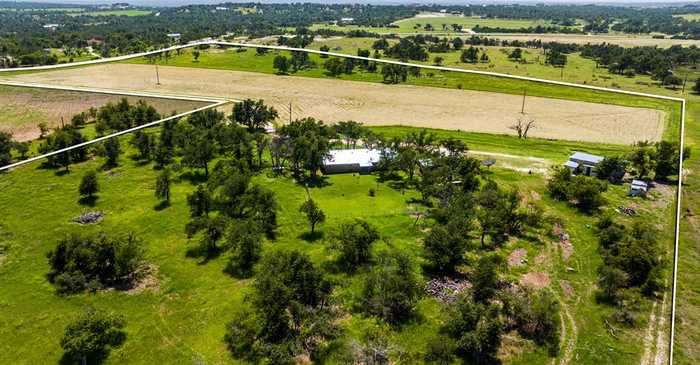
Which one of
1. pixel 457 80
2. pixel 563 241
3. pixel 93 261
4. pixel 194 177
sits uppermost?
pixel 457 80

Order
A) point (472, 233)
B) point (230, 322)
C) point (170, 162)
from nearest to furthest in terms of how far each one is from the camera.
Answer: point (230, 322) < point (472, 233) < point (170, 162)

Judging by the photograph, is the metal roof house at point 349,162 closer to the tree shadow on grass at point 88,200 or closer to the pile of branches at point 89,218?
the pile of branches at point 89,218

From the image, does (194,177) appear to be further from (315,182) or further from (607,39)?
(607,39)

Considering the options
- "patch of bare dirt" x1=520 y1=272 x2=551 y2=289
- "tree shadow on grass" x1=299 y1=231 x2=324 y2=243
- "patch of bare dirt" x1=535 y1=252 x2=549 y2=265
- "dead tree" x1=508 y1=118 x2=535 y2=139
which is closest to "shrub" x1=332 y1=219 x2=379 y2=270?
"tree shadow on grass" x1=299 y1=231 x2=324 y2=243

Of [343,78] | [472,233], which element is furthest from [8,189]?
[343,78]

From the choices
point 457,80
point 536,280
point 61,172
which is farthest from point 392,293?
point 457,80

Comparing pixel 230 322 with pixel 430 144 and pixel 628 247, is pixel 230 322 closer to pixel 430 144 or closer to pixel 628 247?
pixel 628 247

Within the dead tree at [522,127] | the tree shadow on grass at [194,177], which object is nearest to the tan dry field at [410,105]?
the dead tree at [522,127]
